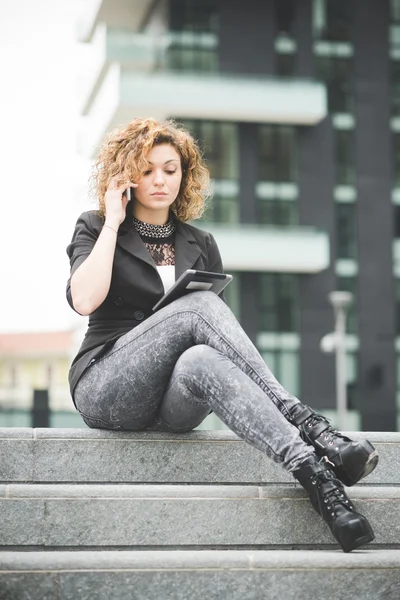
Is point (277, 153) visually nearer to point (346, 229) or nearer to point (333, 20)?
point (346, 229)

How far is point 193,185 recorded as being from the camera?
4.66 metres

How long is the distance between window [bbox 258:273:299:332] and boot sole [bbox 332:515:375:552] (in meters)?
21.9

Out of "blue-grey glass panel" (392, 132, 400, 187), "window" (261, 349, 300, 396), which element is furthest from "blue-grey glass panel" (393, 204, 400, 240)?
"window" (261, 349, 300, 396)

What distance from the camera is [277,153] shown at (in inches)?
1041

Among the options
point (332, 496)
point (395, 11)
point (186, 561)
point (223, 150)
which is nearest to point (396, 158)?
point (395, 11)

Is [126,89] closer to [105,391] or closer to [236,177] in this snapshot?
[236,177]

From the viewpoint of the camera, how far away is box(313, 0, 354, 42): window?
27.3m

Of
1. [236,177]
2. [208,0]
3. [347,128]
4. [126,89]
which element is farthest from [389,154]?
[126,89]

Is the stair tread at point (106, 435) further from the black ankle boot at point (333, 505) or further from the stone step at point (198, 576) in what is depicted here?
the stone step at point (198, 576)

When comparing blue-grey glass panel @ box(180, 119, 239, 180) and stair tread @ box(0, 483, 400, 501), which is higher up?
blue-grey glass panel @ box(180, 119, 239, 180)

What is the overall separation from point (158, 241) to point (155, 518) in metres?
1.47

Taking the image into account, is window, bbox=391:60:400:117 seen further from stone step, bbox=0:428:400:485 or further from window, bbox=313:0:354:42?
stone step, bbox=0:428:400:485

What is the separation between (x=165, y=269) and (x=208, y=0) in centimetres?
2324

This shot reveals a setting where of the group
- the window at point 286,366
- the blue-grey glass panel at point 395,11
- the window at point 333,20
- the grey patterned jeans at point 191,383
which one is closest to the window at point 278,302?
the window at point 286,366
